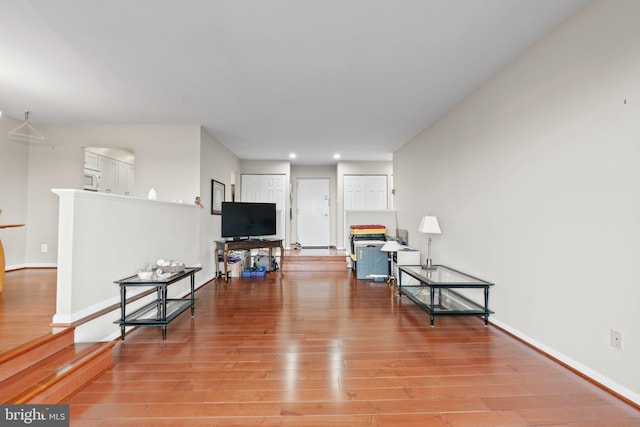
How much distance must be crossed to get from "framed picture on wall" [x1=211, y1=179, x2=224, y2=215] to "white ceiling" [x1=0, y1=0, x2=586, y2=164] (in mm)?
1294

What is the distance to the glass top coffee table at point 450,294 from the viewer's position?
292 centimetres

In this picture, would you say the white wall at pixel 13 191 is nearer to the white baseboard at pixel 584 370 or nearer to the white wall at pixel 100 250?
the white wall at pixel 100 250

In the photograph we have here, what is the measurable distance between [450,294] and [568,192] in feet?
5.76

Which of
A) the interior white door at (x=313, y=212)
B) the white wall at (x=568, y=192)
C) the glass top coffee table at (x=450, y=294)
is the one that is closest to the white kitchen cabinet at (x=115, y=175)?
the interior white door at (x=313, y=212)

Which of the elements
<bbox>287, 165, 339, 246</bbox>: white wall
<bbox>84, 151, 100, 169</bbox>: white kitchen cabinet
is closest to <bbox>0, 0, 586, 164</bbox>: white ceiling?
<bbox>84, 151, 100, 169</bbox>: white kitchen cabinet

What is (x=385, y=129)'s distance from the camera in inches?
189

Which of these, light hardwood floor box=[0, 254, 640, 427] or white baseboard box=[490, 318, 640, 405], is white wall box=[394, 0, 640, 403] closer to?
white baseboard box=[490, 318, 640, 405]

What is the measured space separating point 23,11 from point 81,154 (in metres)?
3.16

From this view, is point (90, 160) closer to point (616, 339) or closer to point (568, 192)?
point (568, 192)

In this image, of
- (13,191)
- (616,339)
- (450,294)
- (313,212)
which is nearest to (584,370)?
(616,339)

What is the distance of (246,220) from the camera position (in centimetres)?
539

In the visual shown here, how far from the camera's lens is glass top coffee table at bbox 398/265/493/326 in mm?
2916

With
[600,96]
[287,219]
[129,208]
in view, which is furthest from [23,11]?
[287,219]

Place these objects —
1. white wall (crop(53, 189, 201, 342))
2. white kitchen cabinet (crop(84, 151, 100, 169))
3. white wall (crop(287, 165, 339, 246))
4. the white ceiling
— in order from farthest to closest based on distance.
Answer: white wall (crop(287, 165, 339, 246)) < white kitchen cabinet (crop(84, 151, 100, 169)) < white wall (crop(53, 189, 201, 342)) < the white ceiling
